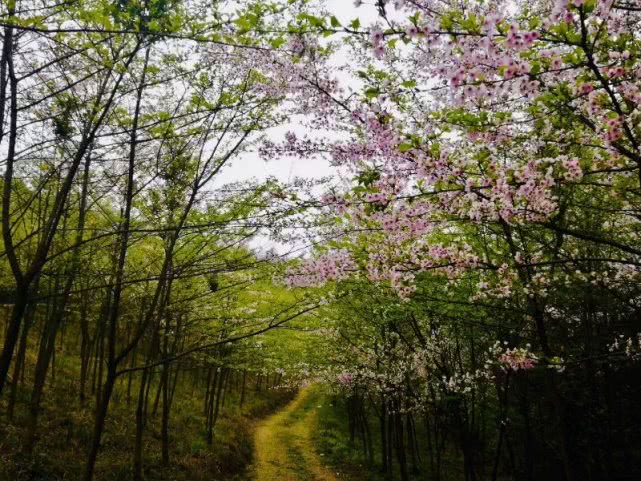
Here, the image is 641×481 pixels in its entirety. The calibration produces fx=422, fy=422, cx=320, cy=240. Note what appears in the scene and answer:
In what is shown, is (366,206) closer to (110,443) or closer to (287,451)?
(110,443)

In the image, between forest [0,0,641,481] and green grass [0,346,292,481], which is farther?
green grass [0,346,292,481]

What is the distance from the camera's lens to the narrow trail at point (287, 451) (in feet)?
50.6

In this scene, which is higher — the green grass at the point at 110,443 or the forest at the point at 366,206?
the forest at the point at 366,206

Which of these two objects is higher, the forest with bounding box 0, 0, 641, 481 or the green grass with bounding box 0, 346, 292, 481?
the forest with bounding box 0, 0, 641, 481

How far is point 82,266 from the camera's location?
7215 mm

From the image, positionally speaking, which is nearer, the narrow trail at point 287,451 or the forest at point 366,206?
the forest at point 366,206

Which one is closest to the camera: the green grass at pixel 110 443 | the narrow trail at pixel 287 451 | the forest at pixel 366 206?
the forest at pixel 366 206

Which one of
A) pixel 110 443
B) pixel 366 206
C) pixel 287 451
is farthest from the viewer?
pixel 287 451

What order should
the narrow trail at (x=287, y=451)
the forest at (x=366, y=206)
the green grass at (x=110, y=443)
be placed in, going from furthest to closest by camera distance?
the narrow trail at (x=287, y=451) < the green grass at (x=110, y=443) < the forest at (x=366, y=206)

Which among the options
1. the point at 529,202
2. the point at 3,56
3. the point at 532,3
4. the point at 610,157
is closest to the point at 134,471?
the point at 3,56

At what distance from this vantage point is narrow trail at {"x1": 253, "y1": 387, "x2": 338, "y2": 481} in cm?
1544

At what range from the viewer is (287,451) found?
1878cm

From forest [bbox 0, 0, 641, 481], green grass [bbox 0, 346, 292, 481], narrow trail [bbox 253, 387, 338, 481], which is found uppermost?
forest [bbox 0, 0, 641, 481]

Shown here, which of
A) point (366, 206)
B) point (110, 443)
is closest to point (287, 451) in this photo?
point (110, 443)
